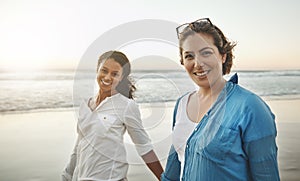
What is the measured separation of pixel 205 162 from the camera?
0.96m

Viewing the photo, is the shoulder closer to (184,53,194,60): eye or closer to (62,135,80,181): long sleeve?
(184,53,194,60): eye

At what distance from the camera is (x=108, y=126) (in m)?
1.33

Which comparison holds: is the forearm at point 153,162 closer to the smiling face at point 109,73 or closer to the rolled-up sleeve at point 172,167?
the rolled-up sleeve at point 172,167

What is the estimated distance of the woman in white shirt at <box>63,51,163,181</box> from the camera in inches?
52.1

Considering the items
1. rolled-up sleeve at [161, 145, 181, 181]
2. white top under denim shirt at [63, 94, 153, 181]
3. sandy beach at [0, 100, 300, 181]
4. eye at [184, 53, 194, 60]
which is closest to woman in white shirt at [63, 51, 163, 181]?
white top under denim shirt at [63, 94, 153, 181]

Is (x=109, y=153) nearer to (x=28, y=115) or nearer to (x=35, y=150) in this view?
(x=35, y=150)

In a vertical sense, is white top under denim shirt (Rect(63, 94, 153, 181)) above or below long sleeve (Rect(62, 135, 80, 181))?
above

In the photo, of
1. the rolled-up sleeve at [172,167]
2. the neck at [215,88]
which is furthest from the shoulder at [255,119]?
the rolled-up sleeve at [172,167]

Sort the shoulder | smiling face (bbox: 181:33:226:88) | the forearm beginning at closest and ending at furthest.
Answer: the shoulder < smiling face (bbox: 181:33:226:88) < the forearm

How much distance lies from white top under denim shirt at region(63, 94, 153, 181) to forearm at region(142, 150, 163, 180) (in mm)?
45

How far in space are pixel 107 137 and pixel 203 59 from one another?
52 cm

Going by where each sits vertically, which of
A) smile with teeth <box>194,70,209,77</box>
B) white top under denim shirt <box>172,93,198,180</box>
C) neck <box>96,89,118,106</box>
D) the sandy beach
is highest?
smile with teeth <box>194,70,209,77</box>

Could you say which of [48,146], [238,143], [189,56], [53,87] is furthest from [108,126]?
[53,87]

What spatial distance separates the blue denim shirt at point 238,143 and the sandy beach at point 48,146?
1.64 metres
